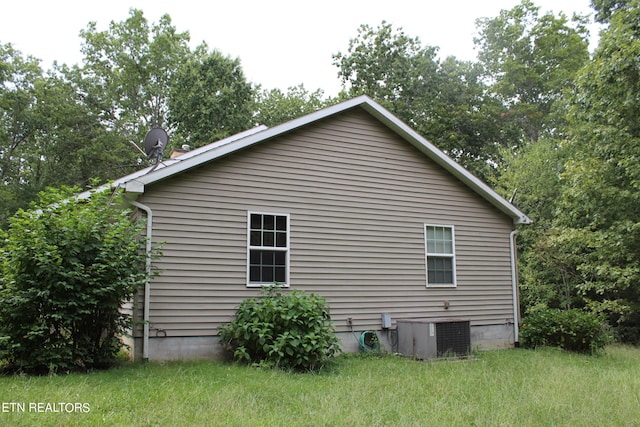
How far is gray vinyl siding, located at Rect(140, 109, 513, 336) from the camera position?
9148mm

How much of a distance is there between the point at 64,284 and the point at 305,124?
5379 mm

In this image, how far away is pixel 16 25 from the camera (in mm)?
26328

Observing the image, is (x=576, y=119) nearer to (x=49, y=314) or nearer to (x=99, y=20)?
(x=49, y=314)

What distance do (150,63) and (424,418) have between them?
3158cm

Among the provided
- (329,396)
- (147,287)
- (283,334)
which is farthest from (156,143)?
(329,396)

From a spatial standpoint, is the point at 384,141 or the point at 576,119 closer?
the point at 384,141

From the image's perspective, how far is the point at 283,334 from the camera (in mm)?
8328

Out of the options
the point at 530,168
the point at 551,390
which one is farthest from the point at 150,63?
the point at 551,390

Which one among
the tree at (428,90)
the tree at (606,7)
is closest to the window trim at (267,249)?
the tree at (606,7)

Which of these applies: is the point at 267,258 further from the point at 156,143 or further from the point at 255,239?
the point at 156,143

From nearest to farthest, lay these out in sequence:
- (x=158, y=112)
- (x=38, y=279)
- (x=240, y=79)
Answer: (x=38, y=279) → (x=240, y=79) → (x=158, y=112)

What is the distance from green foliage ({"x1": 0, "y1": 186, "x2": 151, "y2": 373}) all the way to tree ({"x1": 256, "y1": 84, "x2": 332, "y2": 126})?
77.1ft

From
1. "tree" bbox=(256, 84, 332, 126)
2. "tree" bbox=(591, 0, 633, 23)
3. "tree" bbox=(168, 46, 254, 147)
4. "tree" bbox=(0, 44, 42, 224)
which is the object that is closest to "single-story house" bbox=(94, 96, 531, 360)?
"tree" bbox=(591, 0, 633, 23)

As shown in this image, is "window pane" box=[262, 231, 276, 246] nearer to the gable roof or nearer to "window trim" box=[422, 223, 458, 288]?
the gable roof
